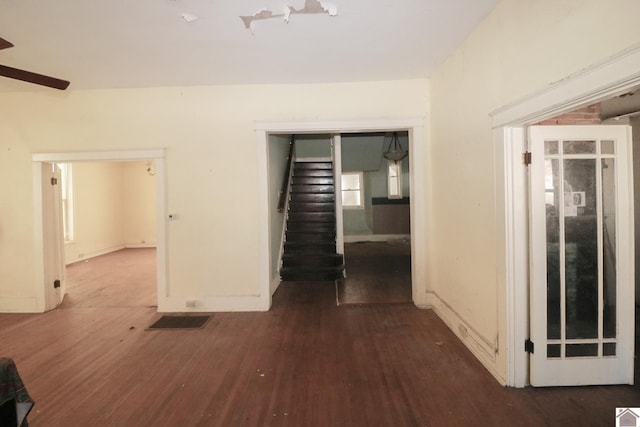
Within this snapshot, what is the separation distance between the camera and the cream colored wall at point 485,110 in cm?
146

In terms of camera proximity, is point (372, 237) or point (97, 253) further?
point (372, 237)

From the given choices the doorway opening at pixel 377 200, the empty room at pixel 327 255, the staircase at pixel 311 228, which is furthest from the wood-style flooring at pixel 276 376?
the doorway opening at pixel 377 200

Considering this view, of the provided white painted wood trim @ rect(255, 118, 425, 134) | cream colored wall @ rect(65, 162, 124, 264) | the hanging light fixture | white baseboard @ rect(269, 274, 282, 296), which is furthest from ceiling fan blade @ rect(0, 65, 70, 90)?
the hanging light fixture

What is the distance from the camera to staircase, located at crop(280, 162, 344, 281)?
486 centimetres

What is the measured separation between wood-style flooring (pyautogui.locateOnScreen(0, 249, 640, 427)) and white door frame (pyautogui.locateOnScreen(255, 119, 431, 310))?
1.40ft

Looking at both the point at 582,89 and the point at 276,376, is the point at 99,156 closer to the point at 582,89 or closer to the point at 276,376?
the point at 276,376

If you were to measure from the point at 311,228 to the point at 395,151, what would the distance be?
314 centimetres

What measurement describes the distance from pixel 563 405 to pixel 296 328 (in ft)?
7.20

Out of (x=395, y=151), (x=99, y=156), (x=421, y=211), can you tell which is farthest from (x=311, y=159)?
(x=99, y=156)

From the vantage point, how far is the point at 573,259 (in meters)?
2.05

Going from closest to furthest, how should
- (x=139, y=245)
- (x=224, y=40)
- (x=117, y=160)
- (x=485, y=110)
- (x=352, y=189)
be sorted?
(x=485, y=110) → (x=224, y=40) → (x=117, y=160) → (x=139, y=245) → (x=352, y=189)

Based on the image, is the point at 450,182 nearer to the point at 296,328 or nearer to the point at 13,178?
the point at 296,328

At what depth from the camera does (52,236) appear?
3824 millimetres

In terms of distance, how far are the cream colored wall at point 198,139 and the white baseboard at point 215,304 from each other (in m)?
0.03
